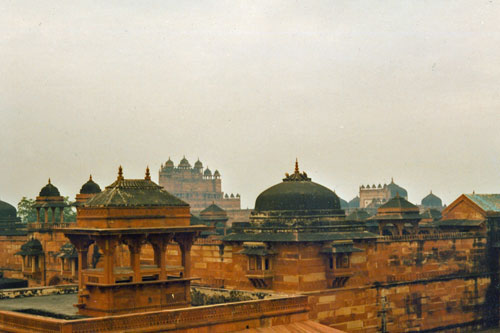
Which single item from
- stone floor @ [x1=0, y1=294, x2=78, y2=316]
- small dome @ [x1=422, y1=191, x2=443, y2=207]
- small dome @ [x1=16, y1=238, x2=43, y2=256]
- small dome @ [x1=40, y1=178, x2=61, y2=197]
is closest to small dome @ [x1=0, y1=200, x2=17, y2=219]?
small dome @ [x1=40, y1=178, x2=61, y2=197]

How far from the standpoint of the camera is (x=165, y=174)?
9044 cm

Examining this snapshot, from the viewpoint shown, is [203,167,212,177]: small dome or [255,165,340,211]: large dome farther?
[203,167,212,177]: small dome

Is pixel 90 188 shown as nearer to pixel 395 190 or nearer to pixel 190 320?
pixel 190 320

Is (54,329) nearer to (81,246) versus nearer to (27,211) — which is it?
(81,246)

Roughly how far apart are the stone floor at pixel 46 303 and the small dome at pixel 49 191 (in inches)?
839

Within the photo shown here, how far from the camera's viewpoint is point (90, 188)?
134ft

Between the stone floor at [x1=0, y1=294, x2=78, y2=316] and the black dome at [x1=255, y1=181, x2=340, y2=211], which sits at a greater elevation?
the black dome at [x1=255, y1=181, x2=340, y2=211]

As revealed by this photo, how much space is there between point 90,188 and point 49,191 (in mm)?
3289

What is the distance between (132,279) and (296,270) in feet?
31.3

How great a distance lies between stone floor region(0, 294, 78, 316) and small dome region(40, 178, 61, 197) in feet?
70.0

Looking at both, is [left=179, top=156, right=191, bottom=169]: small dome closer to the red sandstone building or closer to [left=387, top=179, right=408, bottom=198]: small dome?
[left=387, top=179, right=408, bottom=198]: small dome

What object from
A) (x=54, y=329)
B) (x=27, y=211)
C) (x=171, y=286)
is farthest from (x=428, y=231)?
(x=27, y=211)

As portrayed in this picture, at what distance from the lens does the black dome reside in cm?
2834

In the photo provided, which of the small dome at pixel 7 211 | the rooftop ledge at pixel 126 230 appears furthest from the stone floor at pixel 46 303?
the small dome at pixel 7 211
